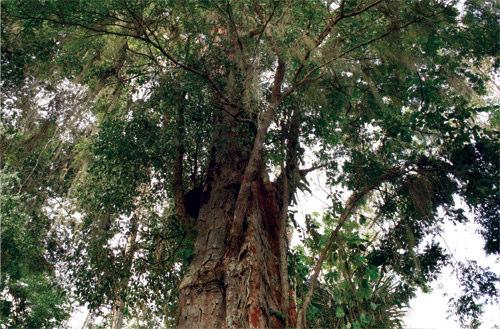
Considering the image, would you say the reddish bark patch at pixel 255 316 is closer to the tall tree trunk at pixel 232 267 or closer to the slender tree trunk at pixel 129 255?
the tall tree trunk at pixel 232 267

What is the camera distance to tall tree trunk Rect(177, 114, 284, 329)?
308 cm

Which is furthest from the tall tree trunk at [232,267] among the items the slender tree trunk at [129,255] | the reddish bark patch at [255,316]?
the slender tree trunk at [129,255]

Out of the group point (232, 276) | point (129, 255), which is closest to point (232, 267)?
point (232, 276)

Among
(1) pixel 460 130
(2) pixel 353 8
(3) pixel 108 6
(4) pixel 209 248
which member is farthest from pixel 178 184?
(1) pixel 460 130

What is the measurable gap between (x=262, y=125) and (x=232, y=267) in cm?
127

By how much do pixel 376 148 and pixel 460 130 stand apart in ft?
3.60

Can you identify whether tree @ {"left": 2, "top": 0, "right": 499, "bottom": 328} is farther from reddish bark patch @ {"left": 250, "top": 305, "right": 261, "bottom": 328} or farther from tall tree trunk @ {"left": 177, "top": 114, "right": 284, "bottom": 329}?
reddish bark patch @ {"left": 250, "top": 305, "right": 261, "bottom": 328}

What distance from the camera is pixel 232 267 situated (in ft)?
11.1

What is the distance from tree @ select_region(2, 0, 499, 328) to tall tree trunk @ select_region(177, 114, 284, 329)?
3 centimetres

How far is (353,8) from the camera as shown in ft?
13.6

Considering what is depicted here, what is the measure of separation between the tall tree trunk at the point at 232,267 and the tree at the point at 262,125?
29 millimetres

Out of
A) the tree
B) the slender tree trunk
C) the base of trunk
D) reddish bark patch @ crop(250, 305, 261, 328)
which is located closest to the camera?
reddish bark patch @ crop(250, 305, 261, 328)

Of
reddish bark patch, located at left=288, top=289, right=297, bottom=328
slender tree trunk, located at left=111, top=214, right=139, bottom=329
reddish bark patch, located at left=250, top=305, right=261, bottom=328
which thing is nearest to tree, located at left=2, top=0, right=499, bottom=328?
slender tree trunk, located at left=111, top=214, right=139, bottom=329

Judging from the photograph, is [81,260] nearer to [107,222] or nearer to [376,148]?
[107,222]
